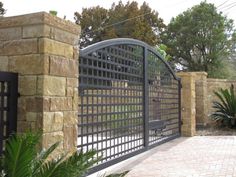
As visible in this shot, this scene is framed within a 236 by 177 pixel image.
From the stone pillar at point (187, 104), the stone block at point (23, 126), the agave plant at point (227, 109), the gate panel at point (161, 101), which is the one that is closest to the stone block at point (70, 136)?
the stone block at point (23, 126)

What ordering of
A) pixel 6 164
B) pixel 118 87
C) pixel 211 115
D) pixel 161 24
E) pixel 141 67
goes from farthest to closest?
pixel 161 24, pixel 211 115, pixel 141 67, pixel 118 87, pixel 6 164

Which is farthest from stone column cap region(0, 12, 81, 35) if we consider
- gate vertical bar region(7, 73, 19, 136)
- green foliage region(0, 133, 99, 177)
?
green foliage region(0, 133, 99, 177)

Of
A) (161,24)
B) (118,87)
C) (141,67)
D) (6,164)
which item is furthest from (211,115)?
(161,24)

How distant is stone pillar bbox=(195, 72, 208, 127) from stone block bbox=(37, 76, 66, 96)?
9.98 metres

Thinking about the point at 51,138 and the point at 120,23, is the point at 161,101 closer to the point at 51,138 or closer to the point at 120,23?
the point at 51,138

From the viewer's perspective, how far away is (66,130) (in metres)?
3.94

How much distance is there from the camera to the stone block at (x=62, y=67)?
372 centimetres

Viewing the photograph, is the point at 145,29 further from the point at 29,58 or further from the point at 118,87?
the point at 29,58

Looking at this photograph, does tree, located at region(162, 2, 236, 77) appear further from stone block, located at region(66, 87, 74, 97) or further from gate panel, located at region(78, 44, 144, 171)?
stone block, located at region(66, 87, 74, 97)

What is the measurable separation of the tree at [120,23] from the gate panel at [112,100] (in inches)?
702

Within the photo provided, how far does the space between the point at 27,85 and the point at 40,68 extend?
21cm

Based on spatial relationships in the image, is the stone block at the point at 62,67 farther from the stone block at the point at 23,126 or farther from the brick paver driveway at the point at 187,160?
the brick paver driveway at the point at 187,160

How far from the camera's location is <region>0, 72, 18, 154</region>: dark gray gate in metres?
3.48

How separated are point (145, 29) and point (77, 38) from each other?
21589 millimetres
